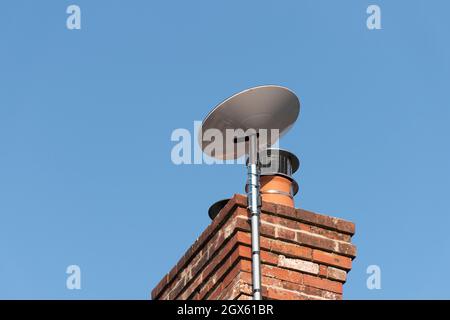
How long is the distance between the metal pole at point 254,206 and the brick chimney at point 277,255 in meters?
0.16

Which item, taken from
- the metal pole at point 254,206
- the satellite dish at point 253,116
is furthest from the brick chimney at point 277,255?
the satellite dish at point 253,116

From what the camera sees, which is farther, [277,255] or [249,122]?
[249,122]

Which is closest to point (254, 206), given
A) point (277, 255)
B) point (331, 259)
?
point (277, 255)

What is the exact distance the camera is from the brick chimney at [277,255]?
1019 centimetres

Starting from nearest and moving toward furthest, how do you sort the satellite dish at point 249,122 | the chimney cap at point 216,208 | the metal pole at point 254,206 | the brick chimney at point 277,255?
the metal pole at point 254,206
the brick chimney at point 277,255
the satellite dish at point 249,122
the chimney cap at point 216,208

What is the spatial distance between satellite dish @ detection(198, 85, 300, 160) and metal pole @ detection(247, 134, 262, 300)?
0.69ft

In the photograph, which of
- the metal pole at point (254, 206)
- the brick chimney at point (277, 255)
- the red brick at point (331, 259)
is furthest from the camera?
the red brick at point (331, 259)

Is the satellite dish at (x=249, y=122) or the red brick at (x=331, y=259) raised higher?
the satellite dish at (x=249, y=122)

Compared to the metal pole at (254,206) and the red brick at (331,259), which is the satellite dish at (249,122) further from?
the red brick at (331,259)

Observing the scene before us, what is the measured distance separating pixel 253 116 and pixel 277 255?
111 cm

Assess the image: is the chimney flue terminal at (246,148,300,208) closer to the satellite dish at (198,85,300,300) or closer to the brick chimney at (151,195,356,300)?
the satellite dish at (198,85,300,300)

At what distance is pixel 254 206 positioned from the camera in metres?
10.2

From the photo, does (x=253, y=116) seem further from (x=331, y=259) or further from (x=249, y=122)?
(x=331, y=259)
